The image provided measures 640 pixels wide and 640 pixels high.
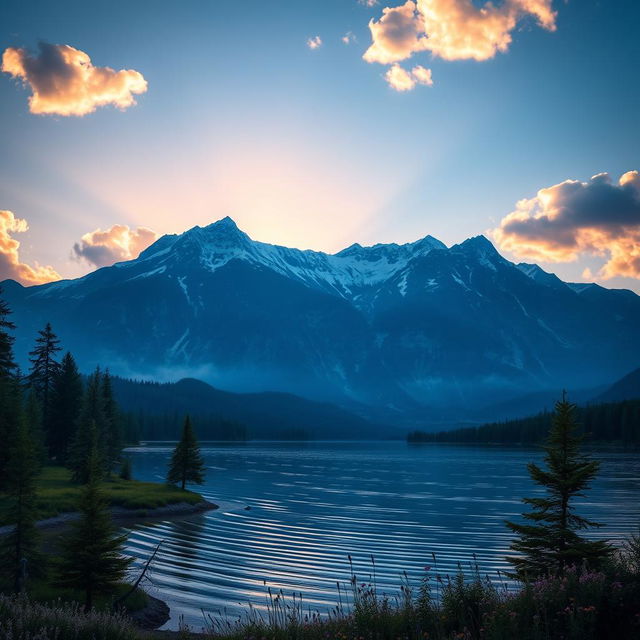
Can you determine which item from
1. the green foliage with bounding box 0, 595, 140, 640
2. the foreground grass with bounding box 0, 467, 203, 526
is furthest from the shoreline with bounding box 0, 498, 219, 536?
the green foliage with bounding box 0, 595, 140, 640

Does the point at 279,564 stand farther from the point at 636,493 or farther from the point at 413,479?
the point at 413,479

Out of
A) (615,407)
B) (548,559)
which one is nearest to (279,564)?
(548,559)

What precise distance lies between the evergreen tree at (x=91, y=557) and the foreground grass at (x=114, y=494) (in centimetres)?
2507

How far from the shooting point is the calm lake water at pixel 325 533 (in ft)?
104

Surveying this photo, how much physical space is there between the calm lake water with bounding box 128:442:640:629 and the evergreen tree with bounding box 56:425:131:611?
3.33m

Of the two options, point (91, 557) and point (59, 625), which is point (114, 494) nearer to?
point (91, 557)

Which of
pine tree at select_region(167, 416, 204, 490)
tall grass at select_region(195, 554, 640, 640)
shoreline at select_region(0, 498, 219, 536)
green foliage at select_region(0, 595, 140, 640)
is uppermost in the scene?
tall grass at select_region(195, 554, 640, 640)

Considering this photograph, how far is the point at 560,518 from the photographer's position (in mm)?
24953

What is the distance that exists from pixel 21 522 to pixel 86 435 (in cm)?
4214

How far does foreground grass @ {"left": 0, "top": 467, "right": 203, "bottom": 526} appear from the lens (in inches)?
2003

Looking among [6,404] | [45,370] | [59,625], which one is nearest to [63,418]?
[45,370]

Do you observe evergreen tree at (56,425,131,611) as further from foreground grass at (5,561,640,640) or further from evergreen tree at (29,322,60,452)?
evergreen tree at (29,322,60,452)

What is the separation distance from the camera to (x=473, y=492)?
84438 mm

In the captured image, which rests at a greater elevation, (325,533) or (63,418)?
(63,418)
